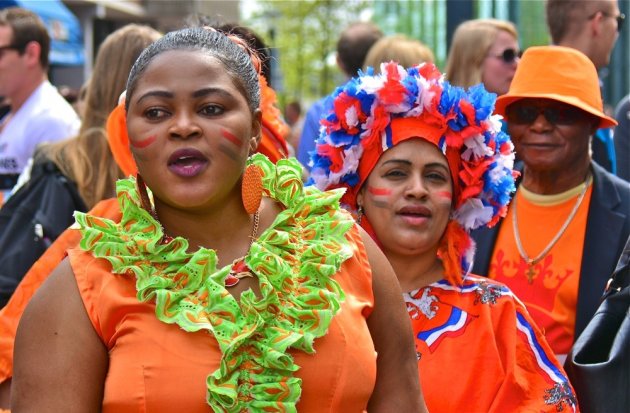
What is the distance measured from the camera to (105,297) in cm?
231

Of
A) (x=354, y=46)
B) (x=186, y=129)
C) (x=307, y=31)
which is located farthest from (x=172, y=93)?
(x=307, y=31)

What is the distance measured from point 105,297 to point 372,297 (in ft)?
2.25

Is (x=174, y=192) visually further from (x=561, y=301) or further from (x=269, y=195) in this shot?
(x=561, y=301)

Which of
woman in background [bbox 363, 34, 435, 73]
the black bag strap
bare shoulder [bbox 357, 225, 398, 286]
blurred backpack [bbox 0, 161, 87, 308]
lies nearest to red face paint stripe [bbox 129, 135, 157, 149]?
bare shoulder [bbox 357, 225, 398, 286]

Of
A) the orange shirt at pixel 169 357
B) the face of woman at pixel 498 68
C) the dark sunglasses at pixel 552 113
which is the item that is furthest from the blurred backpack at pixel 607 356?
the face of woman at pixel 498 68

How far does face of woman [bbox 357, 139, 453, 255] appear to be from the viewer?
3646 mm

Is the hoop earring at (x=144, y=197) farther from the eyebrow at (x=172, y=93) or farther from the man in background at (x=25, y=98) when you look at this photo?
the man in background at (x=25, y=98)

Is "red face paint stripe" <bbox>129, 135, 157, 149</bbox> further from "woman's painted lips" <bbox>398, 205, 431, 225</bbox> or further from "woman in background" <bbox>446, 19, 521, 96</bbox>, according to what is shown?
"woman in background" <bbox>446, 19, 521, 96</bbox>

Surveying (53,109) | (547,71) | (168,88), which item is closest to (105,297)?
(168,88)

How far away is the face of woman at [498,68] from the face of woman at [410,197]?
243 centimetres

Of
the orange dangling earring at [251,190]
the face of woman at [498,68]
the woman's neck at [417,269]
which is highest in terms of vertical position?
the orange dangling earring at [251,190]

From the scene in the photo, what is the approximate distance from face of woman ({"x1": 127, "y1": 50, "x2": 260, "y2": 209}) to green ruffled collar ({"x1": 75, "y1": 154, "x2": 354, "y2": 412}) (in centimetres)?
13

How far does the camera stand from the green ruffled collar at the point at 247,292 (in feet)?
7.69

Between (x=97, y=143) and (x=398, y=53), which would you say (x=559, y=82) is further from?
(x=97, y=143)
